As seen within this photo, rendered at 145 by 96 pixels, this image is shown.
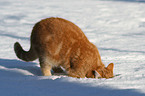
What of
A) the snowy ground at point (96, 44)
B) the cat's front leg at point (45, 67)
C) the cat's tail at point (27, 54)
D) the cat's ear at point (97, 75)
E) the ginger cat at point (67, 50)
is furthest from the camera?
the cat's tail at point (27, 54)

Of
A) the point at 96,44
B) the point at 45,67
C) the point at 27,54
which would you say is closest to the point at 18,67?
the point at 27,54

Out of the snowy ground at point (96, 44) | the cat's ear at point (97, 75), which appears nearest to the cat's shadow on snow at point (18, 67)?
the snowy ground at point (96, 44)

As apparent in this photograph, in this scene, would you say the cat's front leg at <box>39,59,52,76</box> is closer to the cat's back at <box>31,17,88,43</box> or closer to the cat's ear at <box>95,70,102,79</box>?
the cat's back at <box>31,17,88,43</box>

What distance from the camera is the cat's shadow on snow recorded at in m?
4.07

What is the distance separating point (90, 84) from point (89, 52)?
717 mm

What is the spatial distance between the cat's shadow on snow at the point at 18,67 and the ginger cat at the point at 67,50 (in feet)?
1.21

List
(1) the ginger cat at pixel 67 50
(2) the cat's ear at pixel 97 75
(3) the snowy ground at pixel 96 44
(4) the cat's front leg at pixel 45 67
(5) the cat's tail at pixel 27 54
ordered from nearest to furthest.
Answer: (3) the snowy ground at pixel 96 44 < (2) the cat's ear at pixel 97 75 < (1) the ginger cat at pixel 67 50 < (4) the cat's front leg at pixel 45 67 < (5) the cat's tail at pixel 27 54

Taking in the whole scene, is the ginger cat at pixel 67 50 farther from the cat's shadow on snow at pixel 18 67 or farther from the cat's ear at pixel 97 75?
the cat's shadow on snow at pixel 18 67

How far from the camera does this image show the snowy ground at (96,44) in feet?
10.1

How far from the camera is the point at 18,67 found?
14.3 ft

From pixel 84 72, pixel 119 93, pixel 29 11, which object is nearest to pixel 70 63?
pixel 84 72

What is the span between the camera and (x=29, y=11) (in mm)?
10977

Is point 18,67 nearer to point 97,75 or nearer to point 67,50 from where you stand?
point 67,50

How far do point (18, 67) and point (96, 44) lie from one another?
8.50 ft
